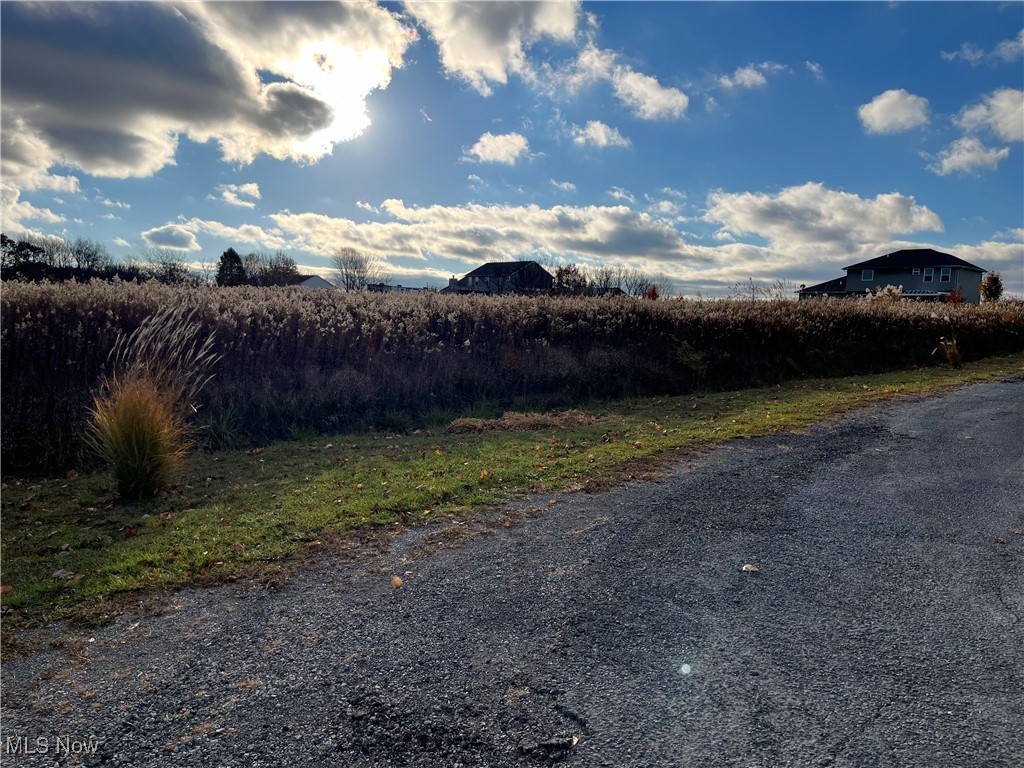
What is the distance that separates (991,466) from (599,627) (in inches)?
228

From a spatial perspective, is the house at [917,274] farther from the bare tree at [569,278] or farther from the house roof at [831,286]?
the bare tree at [569,278]

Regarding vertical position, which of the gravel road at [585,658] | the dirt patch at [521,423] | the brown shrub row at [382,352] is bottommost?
the gravel road at [585,658]

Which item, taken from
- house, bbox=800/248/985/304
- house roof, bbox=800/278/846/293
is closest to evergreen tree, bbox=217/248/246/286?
house, bbox=800/248/985/304

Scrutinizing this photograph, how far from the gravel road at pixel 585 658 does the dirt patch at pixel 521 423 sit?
4.46 m

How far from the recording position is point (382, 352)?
10984mm

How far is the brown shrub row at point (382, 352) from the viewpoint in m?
8.45

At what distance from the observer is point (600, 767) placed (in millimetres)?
2369

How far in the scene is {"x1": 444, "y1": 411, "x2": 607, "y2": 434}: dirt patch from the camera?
373 inches

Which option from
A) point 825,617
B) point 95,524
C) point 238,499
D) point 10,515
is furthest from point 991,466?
point 10,515

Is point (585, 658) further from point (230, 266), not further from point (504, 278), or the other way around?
point (230, 266)

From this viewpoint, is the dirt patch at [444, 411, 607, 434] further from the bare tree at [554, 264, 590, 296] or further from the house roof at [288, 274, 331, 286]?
the house roof at [288, 274, 331, 286]

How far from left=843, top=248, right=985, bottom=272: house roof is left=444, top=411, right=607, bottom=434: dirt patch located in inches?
2380

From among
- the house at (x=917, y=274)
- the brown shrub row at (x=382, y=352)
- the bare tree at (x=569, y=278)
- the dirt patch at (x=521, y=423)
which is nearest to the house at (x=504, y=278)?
the bare tree at (x=569, y=278)

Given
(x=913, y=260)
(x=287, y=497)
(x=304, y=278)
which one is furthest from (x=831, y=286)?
(x=287, y=497)
